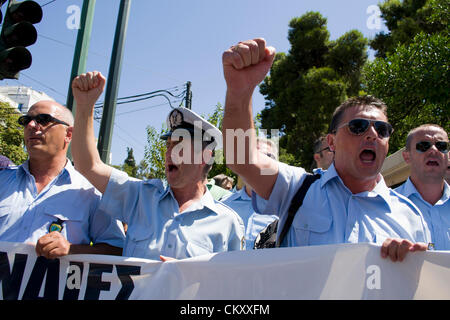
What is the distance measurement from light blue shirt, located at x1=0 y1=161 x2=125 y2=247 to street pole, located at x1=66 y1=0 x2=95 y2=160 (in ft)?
7.77

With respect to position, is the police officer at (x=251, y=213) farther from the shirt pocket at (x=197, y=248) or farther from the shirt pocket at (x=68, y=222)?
the shirt pocket at (x=68, y=222)

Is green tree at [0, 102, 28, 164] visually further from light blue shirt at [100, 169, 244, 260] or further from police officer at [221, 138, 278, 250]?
light blue shirt at [100, 169, 244, 260]

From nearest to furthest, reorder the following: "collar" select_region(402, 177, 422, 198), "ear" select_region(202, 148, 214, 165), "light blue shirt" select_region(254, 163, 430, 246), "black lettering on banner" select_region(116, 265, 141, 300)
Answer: "light blue shirt" select_region(254, 163, 430, 246) < "black lettering on banner" select_region(116, 265, 141, 300) < "ear" select_region(202, 148, 214, 165) < "collar" select_region(402, 177, 422, 198)

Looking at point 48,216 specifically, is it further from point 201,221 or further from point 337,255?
point 337,255

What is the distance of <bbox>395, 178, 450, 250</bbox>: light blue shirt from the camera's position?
289 centimetres

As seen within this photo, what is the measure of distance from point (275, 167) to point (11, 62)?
142 inches

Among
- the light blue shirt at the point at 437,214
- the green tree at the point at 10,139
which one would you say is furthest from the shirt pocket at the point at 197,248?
the green tree at the point at 10,139

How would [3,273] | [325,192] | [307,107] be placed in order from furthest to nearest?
[307,107]
[3,273]
[325,192]

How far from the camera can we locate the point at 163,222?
7.47 feet

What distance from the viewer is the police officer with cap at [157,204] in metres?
2.22

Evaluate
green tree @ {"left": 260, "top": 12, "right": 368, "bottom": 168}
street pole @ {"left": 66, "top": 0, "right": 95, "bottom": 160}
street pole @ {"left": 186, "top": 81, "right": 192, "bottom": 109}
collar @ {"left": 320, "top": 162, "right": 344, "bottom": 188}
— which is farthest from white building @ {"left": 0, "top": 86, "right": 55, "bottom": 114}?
collar @ {"left": 320, "top": 162, "right": 344, "bottom": 188}

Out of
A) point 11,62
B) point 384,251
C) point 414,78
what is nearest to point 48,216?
point 384,251

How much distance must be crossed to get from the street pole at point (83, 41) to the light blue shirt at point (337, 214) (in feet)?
12.0
